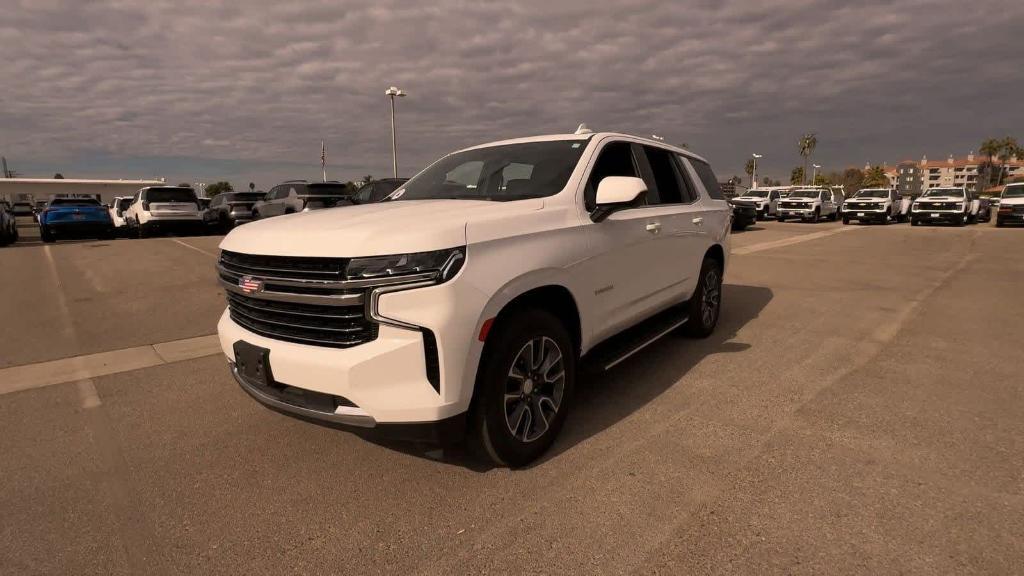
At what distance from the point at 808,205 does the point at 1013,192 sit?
7424mm

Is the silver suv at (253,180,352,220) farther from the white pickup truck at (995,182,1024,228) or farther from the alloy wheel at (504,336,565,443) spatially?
the white pickup truck at (995,182,1024,228)

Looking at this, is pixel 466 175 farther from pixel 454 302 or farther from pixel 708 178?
pixel 708 178

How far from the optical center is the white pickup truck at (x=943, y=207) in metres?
23.0

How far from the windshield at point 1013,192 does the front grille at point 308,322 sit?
2906 centimetres

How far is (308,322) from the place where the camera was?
2.57 meters

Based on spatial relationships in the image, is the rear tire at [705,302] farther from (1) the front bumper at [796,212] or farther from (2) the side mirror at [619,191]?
(1) the front bumper at [796,212]

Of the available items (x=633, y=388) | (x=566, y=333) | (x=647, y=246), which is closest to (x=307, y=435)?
(x=566, y=333)

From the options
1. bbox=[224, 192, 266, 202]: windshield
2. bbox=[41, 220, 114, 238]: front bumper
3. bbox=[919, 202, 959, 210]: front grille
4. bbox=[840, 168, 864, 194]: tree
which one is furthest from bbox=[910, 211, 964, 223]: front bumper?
bbox=[840, 168, 864, 194]: tree

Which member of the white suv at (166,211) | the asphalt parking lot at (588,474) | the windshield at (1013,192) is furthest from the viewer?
the windshield at (1013,192)

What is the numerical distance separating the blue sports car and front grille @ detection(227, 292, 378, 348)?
18.6 meters

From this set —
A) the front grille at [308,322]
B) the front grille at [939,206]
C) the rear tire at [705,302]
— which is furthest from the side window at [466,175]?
the front grille at [939,206]

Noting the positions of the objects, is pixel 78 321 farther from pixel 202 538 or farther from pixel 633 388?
→ pixel 633 388

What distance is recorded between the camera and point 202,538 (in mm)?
2402

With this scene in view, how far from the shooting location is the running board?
345 centimetres
